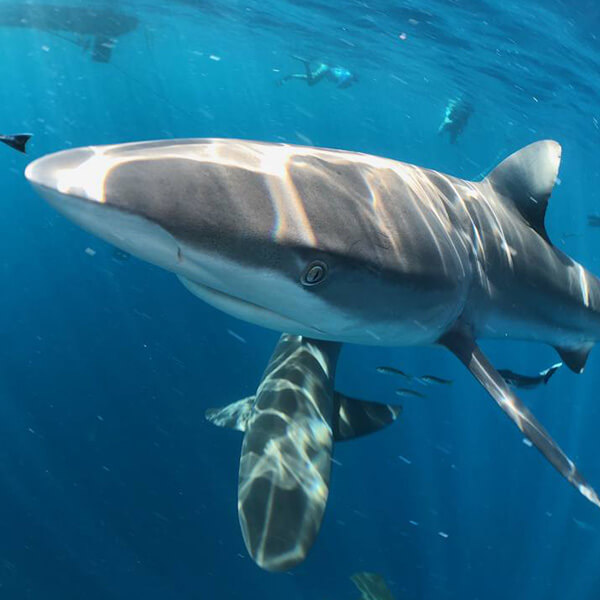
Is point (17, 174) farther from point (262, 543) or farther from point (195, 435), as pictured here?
point (262, 543)

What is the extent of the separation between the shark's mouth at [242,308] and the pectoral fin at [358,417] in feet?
6.69

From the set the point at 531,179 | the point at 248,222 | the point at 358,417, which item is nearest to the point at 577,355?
the point at 531,179

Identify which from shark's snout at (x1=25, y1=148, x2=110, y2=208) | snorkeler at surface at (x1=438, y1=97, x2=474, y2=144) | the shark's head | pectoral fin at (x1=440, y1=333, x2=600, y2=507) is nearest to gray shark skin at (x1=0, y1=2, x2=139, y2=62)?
snorkeler at surface at (x1=438, y1=97, x2=474, y2=144)

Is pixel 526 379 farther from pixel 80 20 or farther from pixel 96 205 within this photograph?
pixel 80 20

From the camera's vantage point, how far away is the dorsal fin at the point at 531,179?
14.3ft

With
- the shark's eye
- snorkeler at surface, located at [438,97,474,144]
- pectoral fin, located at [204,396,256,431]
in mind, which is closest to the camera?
the shark's eye

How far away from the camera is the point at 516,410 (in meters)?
3.43

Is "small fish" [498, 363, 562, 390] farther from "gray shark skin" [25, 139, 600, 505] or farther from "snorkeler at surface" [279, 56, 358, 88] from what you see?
"snorkeler at surface" [279, 56, 358, 88]

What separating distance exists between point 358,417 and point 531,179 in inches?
101

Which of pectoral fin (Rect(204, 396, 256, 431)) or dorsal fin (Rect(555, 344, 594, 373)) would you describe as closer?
pectoral fin (Rect(204, 396, 256, 431))

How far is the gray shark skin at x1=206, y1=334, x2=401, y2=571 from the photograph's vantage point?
2.97 m

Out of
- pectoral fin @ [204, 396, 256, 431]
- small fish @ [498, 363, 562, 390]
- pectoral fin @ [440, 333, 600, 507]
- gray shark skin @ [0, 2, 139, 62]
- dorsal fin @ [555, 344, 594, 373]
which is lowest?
gray shark skin @ [0, 2, 139, 62]

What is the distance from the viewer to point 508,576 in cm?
1067

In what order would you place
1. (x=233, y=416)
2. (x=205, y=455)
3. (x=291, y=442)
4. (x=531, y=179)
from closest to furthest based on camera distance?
1. (x=291, y=442)
2. (x=531, y=179)
3. (x=233, y=416)
4. (x=205, y=455)
